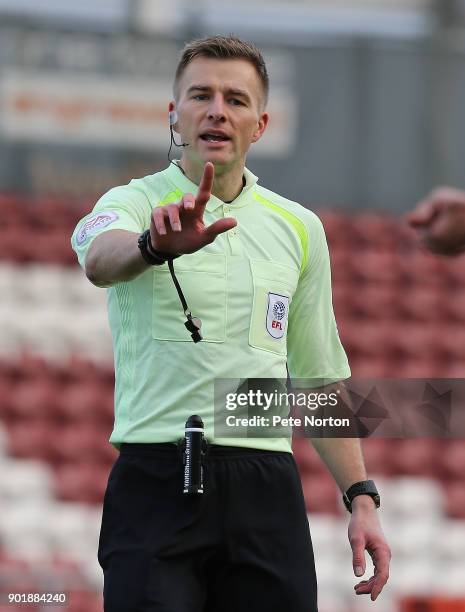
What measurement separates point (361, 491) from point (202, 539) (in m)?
0.48

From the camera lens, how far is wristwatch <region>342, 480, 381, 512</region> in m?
3.12

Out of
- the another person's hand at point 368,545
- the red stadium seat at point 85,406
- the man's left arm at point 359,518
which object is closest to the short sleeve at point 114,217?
the man's left arm at point 359,518

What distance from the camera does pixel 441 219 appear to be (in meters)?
2.34

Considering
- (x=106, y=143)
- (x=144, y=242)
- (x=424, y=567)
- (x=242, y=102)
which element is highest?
(x=106, y=143)

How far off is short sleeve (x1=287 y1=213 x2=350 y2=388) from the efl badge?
0.12 metres

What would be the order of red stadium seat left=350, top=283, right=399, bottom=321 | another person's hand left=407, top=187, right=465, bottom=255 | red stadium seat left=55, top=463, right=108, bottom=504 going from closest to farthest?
another person's hand left=407, top=187, right=465, bottom=255 < red stadium seat left=55, top=463, right=108, bottom=504 < red stadium seat left=350, top=283, right=399, bottom=321

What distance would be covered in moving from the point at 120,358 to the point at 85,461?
578 centimetres

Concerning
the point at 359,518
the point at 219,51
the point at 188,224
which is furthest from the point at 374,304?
the point at 188,224

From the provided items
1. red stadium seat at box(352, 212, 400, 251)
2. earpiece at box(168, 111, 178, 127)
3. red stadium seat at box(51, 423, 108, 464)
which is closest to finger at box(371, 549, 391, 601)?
earpiece at box(168, 111, 178, 127)

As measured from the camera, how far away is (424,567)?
8461 mm

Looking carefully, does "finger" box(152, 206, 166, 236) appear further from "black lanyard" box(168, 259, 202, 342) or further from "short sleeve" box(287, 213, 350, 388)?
"short sleeve" box(287, 213, 350, 388)

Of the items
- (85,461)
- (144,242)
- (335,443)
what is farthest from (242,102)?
(85,461)

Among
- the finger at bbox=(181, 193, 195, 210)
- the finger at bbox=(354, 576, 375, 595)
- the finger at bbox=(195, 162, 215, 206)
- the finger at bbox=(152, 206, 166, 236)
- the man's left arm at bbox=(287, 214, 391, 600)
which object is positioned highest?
the finger at bbox=(195, 162, 215, 206)

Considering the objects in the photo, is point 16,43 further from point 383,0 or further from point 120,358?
point 120,358
